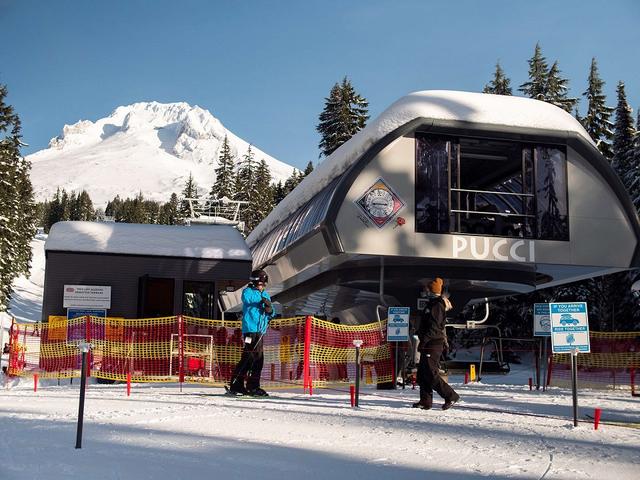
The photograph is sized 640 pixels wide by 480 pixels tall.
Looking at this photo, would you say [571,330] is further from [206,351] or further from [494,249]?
[494,249]

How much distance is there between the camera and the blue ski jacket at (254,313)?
1037 centimetres

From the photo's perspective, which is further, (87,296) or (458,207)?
(87,296)

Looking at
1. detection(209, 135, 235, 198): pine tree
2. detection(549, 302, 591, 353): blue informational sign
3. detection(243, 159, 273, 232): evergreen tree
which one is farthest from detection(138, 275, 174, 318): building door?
detection(209, 135, 235, 198): pine tree

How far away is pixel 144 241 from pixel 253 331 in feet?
39.4

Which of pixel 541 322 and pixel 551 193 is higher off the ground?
pixel 551 193

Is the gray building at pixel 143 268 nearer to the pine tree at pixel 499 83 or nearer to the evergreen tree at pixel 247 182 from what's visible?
the pine tree at pixel 499 83

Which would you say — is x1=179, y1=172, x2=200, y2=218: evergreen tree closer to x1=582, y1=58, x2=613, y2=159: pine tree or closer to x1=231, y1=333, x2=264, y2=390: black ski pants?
x1=582, y1=58, x2=613, y2=159: pine tree

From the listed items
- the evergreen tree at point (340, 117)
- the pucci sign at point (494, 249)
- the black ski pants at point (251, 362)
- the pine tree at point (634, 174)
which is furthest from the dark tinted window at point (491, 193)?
the evergreen tree at point (340, 117)

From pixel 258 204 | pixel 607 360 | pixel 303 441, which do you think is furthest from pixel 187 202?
pixel 303 441

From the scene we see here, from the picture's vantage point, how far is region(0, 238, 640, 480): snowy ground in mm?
5266

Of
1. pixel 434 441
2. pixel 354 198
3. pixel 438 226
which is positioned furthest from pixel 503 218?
pixel 434 441

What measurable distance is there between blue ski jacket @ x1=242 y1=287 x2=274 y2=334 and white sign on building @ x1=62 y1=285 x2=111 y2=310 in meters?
11.3

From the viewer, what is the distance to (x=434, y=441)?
6.64m

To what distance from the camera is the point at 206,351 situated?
14.6m
